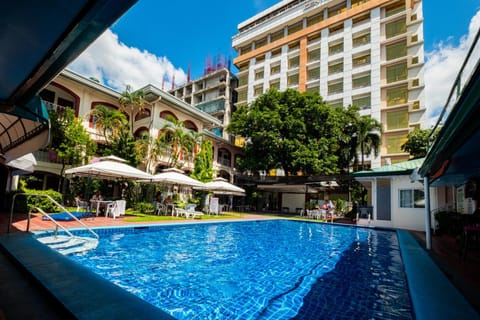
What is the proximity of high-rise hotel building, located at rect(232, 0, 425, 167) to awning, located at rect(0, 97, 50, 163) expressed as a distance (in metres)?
30.2

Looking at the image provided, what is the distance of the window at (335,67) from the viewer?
108 ft

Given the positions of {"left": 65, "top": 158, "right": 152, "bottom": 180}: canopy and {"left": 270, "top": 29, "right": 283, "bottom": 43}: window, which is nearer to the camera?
{"left": 65, "top": 158, "right": 152, "bottom": 180}: canopy

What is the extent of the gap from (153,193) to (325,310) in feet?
52.9

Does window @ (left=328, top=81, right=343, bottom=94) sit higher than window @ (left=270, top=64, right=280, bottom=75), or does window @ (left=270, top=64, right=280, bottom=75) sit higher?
window @ (left=270, top=64, right=280, bottom=75)

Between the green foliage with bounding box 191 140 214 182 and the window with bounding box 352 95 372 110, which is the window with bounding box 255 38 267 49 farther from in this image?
the green foliage with bounding box 191 140 214 182

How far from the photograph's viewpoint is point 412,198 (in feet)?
44.1

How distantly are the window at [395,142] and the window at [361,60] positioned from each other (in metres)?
10.2

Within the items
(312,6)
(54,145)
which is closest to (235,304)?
(54,145)

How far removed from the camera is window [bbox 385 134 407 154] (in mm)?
27641

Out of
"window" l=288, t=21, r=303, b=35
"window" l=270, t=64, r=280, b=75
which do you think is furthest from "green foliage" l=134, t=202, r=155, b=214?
→ "window" l=288, t=21, r=303, b=35

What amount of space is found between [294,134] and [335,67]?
16.1 m

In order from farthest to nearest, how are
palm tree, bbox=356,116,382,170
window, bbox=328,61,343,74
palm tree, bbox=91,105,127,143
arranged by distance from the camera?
window, bbox=328,61,343,74, palm tree, bbox=356,116,382,170, palm tree, bbox=91,105,127,143

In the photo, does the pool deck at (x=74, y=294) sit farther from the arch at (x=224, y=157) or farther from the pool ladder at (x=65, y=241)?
the arch at (x=224, y=157)

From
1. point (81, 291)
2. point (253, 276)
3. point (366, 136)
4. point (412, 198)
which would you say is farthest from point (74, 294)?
point (366, 136)
